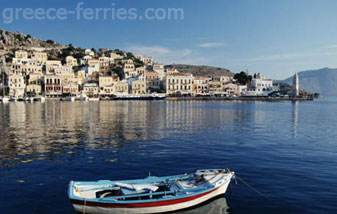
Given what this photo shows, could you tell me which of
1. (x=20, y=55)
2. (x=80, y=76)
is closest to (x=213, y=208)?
(x=80, y=76)

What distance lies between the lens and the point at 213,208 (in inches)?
400

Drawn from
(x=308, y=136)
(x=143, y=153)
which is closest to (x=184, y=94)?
(x=308, y=136)

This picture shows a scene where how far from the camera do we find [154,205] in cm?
927

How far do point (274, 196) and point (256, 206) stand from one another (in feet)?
4.41

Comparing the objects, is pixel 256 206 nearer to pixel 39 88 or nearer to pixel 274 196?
pixel 274 196

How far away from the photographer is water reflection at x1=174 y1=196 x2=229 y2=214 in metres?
9.84

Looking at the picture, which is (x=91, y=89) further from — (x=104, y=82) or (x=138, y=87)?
(x=138, y=87)

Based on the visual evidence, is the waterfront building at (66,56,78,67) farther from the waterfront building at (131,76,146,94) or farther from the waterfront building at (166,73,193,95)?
the waterfront building at (166,73,193,95)

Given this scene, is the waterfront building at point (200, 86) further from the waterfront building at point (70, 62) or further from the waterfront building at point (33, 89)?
the waterfront building at point (33, 89)

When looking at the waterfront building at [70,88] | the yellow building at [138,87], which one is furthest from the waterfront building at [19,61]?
the yellow building at [138,87]

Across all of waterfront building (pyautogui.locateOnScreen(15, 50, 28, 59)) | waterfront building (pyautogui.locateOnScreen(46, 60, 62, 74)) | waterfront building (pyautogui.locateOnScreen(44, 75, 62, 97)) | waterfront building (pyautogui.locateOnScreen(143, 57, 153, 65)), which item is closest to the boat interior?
waterfront building (pyautogui.locateOnScreen(44, 75, 62, 97))

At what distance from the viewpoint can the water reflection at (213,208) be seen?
984 cm

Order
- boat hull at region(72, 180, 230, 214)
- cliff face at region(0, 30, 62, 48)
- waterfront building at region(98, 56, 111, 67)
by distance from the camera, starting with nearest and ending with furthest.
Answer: boat hull at region(72, 180, 230, 214) < waterfront building at region(98, 56, 111, 67) < cliff face at region(0, 30, 62, 48)

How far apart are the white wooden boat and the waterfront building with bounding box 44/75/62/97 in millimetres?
117632
